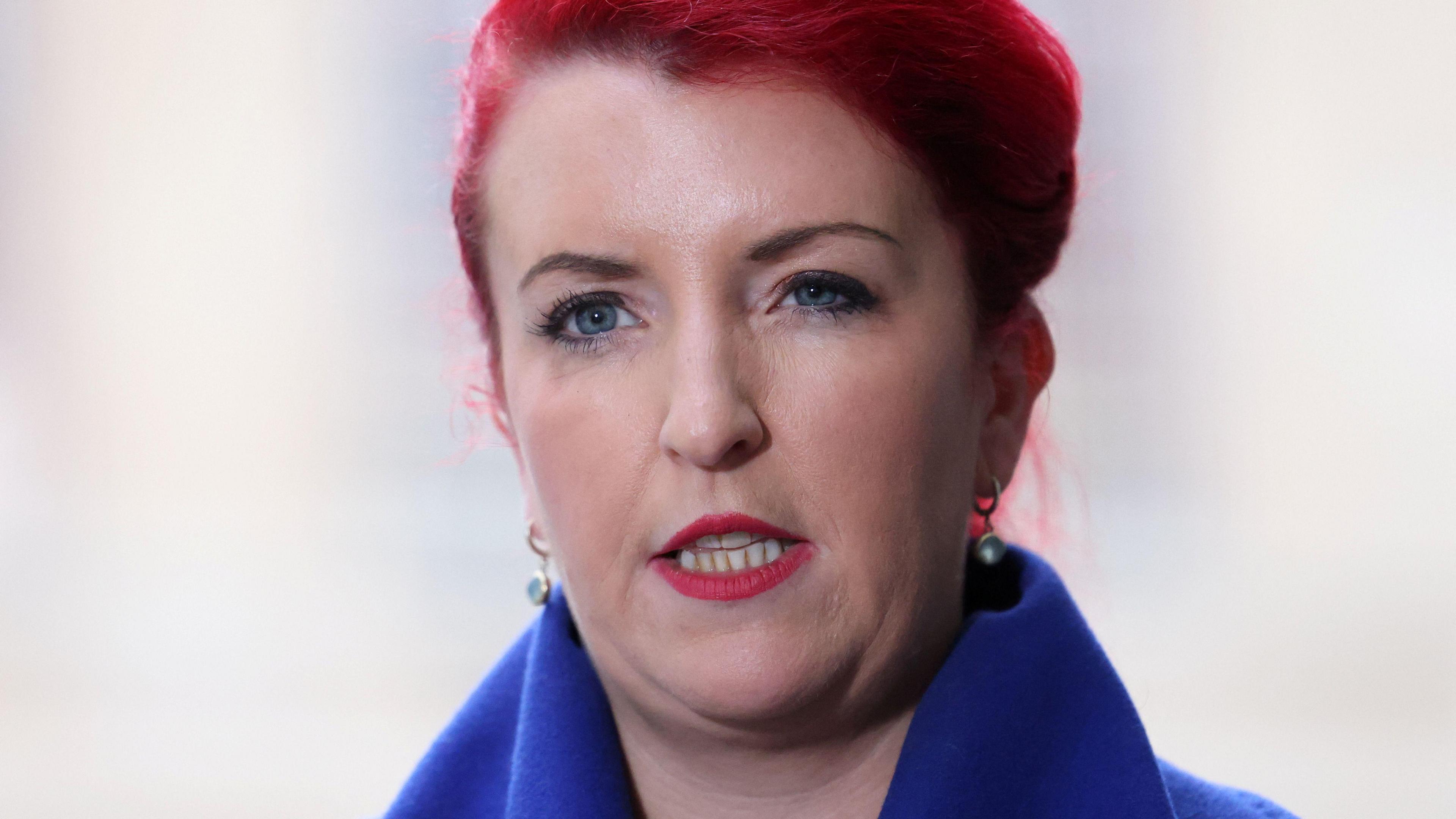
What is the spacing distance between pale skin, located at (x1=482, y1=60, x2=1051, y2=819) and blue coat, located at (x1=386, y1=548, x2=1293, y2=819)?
6cm

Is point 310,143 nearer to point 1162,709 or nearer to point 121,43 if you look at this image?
point 121,43

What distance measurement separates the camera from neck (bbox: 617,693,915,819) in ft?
4.21

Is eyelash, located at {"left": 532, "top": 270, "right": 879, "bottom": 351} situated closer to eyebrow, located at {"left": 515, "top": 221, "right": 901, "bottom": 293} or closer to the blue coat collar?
eyebrow, located at {"left": 515, "top": 221, "right": 901, "bottom": 293}

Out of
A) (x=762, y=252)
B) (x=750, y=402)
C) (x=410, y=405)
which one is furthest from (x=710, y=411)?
(x=410, y=405)

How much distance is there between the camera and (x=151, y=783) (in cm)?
321

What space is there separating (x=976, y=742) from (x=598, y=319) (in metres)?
0.50

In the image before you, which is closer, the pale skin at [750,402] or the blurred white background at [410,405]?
the pale skin at [750,402]

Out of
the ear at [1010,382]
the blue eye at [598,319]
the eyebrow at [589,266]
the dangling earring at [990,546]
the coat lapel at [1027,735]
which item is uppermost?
the eyebrow at [589,266]

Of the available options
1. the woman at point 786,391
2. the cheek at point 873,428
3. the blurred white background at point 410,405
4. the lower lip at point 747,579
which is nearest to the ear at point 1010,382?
the woman at point 786,391

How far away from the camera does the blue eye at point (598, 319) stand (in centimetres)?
129

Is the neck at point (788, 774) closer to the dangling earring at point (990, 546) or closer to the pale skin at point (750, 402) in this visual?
the pale skin at point (750, 402)

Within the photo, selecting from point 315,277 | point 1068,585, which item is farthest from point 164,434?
point 1068,585

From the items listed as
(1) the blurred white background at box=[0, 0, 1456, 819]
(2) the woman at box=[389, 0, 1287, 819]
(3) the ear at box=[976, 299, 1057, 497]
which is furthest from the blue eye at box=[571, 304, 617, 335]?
(1) the blurred white background at box=[0, 0, 1456, 819]

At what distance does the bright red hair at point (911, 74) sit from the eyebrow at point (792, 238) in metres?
0.10
